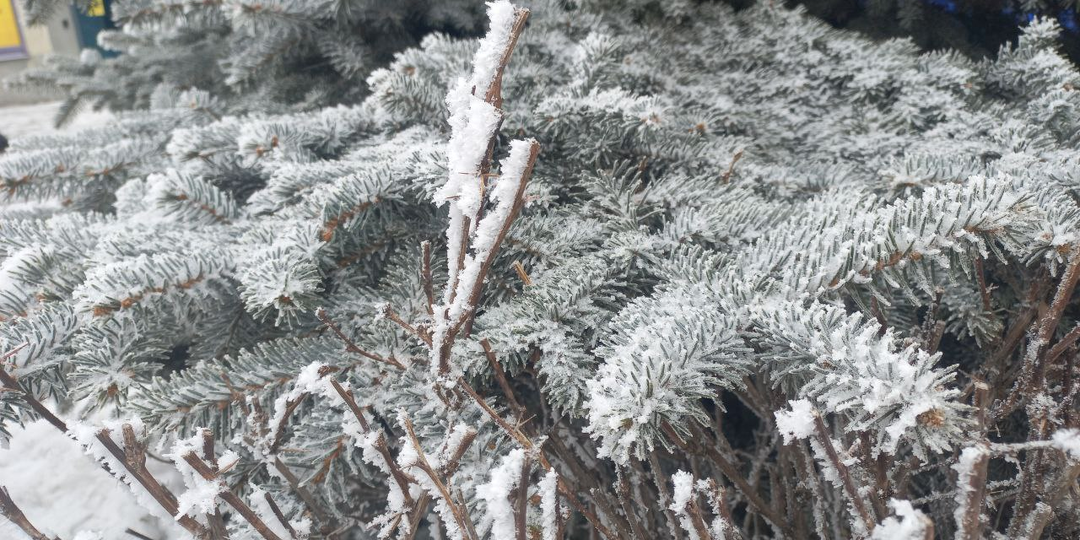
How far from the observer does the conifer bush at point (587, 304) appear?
0.59m

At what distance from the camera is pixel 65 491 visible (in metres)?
1.23

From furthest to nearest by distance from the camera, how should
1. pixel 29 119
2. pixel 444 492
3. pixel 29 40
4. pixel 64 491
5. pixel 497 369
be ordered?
pixel 29 40
pixel 29 119
pixel 64 491
pixel 497 369
pixel 444 492

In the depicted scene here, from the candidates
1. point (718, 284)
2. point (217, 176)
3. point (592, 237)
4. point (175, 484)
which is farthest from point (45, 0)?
point (718, 284)

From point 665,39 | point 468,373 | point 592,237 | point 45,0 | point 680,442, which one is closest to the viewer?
point 680,442

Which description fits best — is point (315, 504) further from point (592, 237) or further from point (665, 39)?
point (665, 39)

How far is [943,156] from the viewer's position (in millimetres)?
980

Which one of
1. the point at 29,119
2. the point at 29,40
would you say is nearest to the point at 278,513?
the point at 29,119

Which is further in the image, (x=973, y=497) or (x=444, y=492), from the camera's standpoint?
(x=444, y=492)

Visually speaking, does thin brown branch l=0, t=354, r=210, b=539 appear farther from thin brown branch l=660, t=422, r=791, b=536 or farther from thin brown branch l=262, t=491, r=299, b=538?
thin brown branch l=660, t=422, r=791, b=536

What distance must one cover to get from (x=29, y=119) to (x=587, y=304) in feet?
26.0

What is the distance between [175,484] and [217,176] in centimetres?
61

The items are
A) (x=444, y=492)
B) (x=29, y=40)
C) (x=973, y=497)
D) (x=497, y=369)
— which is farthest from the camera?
(x=29, y=40)

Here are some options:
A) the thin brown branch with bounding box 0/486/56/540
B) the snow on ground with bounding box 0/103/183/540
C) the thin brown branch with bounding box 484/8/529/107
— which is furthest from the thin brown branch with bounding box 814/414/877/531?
the snow on ground with bounding box 0/103/183/540

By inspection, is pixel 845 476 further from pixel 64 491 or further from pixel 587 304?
pixel 64 491
